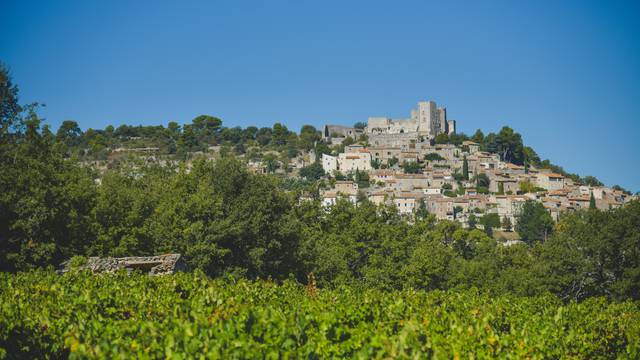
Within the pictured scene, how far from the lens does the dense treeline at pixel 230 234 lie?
20422mm

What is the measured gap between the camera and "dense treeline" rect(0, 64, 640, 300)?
804 inches

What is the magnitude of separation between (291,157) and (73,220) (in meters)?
138

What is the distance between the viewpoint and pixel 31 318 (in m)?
8.78

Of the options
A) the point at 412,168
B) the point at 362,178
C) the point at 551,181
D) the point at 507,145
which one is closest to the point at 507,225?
the point at 551,181

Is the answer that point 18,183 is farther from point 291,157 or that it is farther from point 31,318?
point 291,157

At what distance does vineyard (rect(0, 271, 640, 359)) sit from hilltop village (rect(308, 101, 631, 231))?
93598mm

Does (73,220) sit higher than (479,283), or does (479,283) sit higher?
(73,220)

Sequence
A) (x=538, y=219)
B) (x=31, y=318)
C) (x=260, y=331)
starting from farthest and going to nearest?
(x=538, y=219)
(x=31, y=318)
(x=260, y=331)

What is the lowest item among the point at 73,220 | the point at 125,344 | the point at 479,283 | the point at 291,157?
the point at 479,283

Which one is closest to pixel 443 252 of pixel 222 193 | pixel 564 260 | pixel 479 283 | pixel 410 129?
pixel 479 283

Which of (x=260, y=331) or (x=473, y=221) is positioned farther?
(x=473, y=221)

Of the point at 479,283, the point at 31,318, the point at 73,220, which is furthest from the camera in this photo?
the point at 479,283

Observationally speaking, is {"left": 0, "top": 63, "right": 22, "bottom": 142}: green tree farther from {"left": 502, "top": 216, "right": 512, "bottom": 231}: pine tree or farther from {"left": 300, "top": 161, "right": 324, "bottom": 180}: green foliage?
{"left": 300, "top": 161, "right": 324, "bottom": 180}: green foliage

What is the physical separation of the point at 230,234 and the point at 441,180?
372ft
